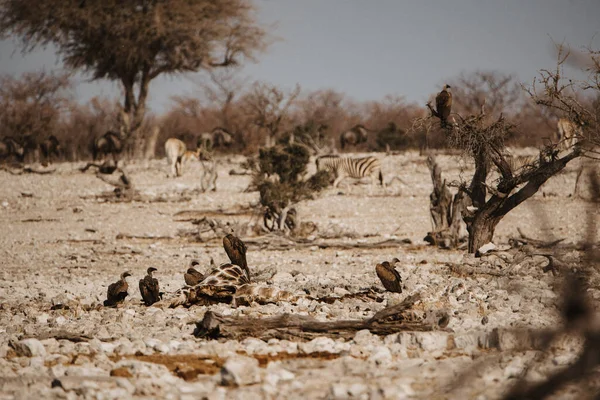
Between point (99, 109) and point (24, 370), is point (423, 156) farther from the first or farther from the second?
point (99, 109)

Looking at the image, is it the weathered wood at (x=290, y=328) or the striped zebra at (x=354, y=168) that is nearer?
the weathered wood at (x=290, y=328)

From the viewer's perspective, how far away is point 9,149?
103 feet

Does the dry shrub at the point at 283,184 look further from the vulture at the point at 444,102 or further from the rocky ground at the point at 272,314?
the vulture at the point at 444,102

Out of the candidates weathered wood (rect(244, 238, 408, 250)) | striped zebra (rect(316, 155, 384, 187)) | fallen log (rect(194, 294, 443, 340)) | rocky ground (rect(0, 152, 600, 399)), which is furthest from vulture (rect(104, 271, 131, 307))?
striped zebra (rect(316, 155, 384, 187))

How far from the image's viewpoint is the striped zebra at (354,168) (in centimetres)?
2031

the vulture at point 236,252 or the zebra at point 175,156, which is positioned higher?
the zebra at point 175,156

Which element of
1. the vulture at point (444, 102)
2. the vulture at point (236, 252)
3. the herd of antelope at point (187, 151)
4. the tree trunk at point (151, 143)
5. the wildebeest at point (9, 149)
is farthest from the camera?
the tree trunk at point (151, 143)

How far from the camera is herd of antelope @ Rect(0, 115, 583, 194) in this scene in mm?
20422

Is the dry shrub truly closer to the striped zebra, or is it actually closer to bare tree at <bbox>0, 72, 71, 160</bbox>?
the striped zebra

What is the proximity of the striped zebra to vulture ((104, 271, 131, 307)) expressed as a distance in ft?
45.2

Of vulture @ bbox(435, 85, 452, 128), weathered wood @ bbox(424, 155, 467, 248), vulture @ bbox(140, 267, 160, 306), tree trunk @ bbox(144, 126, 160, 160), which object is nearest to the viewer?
vulture @ bbox(140, 267, 160, 306)

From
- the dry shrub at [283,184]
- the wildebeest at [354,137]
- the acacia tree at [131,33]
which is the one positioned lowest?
the dry shrub at [283,184]

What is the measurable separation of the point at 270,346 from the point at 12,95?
3802 centimetres

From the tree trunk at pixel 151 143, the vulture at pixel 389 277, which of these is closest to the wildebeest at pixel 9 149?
the tree trunk at pixel 151 143
